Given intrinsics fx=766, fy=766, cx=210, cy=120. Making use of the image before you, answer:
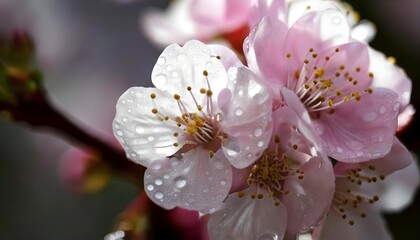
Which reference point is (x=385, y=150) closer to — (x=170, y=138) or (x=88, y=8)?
(x=170, y=138)

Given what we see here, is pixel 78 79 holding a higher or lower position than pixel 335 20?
lower

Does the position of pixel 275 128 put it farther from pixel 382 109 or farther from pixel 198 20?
pixel 198 20

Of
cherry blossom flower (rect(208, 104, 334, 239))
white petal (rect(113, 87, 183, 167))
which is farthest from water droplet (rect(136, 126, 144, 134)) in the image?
cherry blossom flower (rect(208, 104, 334, 239))

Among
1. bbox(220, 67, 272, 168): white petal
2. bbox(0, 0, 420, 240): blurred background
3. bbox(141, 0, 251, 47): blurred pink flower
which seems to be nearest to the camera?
bbox(220, 67, 272, 168): white petal

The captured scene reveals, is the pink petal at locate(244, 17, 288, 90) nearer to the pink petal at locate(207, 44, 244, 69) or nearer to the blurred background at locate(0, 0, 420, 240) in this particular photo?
the pink petal at locate(207, 44, 244, 69)

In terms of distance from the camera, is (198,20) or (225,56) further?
(198,20)

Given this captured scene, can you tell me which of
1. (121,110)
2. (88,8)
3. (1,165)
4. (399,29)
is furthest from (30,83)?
(88,8)

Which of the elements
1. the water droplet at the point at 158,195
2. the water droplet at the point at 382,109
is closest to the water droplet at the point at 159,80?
the water droplet at the point at 158,195

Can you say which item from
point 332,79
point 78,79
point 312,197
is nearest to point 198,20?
point 332,79
